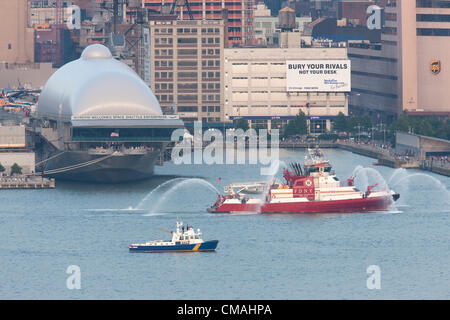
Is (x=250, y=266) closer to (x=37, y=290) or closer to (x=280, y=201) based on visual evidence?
(x=37, y=290)

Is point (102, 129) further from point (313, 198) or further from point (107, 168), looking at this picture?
point (313, 198)

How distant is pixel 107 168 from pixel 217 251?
191 ft

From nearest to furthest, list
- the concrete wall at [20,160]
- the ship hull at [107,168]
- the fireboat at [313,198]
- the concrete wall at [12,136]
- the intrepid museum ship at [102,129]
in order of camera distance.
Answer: the fireboat at [313,198] → the ship hull at [107,168] → the intrepid museum ship at [102,129] → the concrete wall at [20,160] → the concrete wall at [12,136]

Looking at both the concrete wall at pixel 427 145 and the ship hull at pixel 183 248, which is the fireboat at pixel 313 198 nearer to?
the ship hull at pixel 183 248

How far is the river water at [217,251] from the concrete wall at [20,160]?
1506 cm

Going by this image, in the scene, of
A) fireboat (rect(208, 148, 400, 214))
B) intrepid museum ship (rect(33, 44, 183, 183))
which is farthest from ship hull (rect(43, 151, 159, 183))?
fireboat (rect(208, 148, 400, 214))

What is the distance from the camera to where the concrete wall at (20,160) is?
16700 cm

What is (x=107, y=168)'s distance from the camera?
16488 centimetres

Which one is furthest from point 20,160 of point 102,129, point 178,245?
point 178,245

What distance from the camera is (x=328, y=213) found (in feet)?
432

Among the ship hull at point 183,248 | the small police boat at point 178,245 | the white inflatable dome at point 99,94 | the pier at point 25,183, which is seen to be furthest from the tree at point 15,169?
the ship hull at point 183,248

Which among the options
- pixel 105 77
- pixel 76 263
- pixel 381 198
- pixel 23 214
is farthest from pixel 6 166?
pixel 76 263

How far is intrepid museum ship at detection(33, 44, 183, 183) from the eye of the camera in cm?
16588
